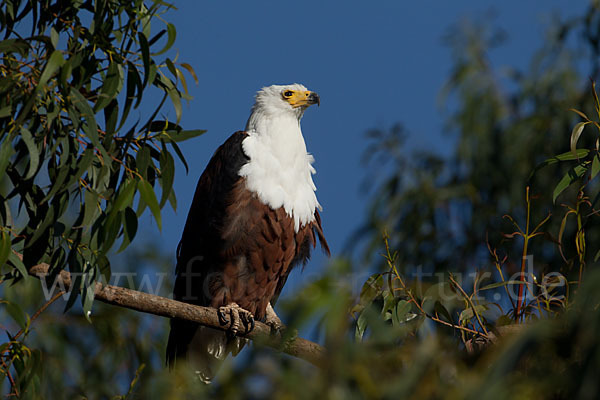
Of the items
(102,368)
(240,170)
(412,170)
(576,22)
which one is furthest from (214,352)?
(576,22)

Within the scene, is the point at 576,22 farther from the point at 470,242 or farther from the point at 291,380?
the point at 291,380

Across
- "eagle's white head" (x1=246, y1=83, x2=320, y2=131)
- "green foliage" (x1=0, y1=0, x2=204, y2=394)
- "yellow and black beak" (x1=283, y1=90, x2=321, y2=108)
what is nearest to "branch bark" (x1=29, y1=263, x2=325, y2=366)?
"green foliage" (x1=0, y1=0, x2=204, y2=394)

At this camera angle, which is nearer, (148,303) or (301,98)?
(148,303)

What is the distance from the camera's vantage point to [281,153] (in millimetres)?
4602

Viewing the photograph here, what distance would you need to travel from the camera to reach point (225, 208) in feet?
14.5

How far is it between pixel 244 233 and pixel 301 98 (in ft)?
3.54

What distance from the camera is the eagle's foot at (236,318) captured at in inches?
166

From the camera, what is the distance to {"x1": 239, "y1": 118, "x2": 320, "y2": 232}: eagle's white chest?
442 centimetres

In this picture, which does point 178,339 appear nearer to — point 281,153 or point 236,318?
point 236,318

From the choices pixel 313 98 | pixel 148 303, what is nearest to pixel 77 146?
pixel 148 303

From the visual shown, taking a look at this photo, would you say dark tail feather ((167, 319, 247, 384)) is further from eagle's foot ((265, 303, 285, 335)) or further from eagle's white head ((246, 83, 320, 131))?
eagle's white head ((246, 83, 320, 131))

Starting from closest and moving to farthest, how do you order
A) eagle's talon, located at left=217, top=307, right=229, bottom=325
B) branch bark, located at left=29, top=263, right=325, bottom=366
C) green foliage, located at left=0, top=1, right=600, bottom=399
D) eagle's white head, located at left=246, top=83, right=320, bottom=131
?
green foliage, located at left=0, top=1, right=600, bottom=399 → branch bark, located at left=29, top=263, right=325, bottom=366 → eagle's talon, located at left=217, top=307, right=229, bottom=325 → eagle's white head, located at left=246, top=83, right=320, bottom=131

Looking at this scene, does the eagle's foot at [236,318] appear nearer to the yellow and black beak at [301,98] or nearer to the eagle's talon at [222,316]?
the eagle's talon at [222,316]

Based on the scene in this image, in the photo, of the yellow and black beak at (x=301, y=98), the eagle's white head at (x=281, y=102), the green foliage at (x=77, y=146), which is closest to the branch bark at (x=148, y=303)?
the green foliage at (x=77, y=146)
